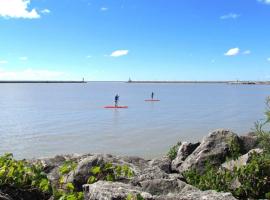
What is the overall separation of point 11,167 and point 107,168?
2.12 metres

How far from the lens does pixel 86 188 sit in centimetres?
722

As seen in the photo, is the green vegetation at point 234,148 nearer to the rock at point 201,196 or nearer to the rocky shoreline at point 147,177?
the rocky shoreline at point 147,177

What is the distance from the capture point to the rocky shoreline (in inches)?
249

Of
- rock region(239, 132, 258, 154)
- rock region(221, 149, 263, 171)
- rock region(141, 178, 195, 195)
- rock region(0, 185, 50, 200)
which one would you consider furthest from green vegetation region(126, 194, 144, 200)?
rock region(239, 132, 258, 154)

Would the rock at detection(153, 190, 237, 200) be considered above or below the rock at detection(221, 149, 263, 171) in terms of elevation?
above

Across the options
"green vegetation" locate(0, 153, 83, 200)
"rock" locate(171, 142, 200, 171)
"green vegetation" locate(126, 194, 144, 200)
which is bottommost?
"rock" locate(171, 142, 200, 171)

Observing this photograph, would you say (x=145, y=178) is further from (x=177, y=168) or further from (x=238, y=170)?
(x=177, y=168)

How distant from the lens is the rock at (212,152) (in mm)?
11976

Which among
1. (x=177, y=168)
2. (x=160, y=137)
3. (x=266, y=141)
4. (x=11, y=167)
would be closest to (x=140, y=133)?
(x=160, y=137)

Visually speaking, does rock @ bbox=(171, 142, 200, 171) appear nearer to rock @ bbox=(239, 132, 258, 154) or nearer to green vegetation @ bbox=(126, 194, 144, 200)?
rock @ bbox=(239, 132, 258, 154)

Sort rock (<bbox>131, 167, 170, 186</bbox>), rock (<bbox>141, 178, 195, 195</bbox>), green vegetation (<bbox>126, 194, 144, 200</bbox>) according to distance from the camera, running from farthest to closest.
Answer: rock (<bbox>131, 167, 170, 186</bbox>) → rock (<bbox>141, 178, 195, 195</bbox>) → green vegetation (<bbox>126, 194, 144, 200</bbox>)

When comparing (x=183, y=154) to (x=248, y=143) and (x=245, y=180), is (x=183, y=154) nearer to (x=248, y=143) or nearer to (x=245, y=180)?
(x=248, y=143)

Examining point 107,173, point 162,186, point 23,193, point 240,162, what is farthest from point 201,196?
point 240,162

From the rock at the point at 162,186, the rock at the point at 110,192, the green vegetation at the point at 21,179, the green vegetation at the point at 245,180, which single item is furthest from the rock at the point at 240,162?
the green vegetation at the point at 21,179
